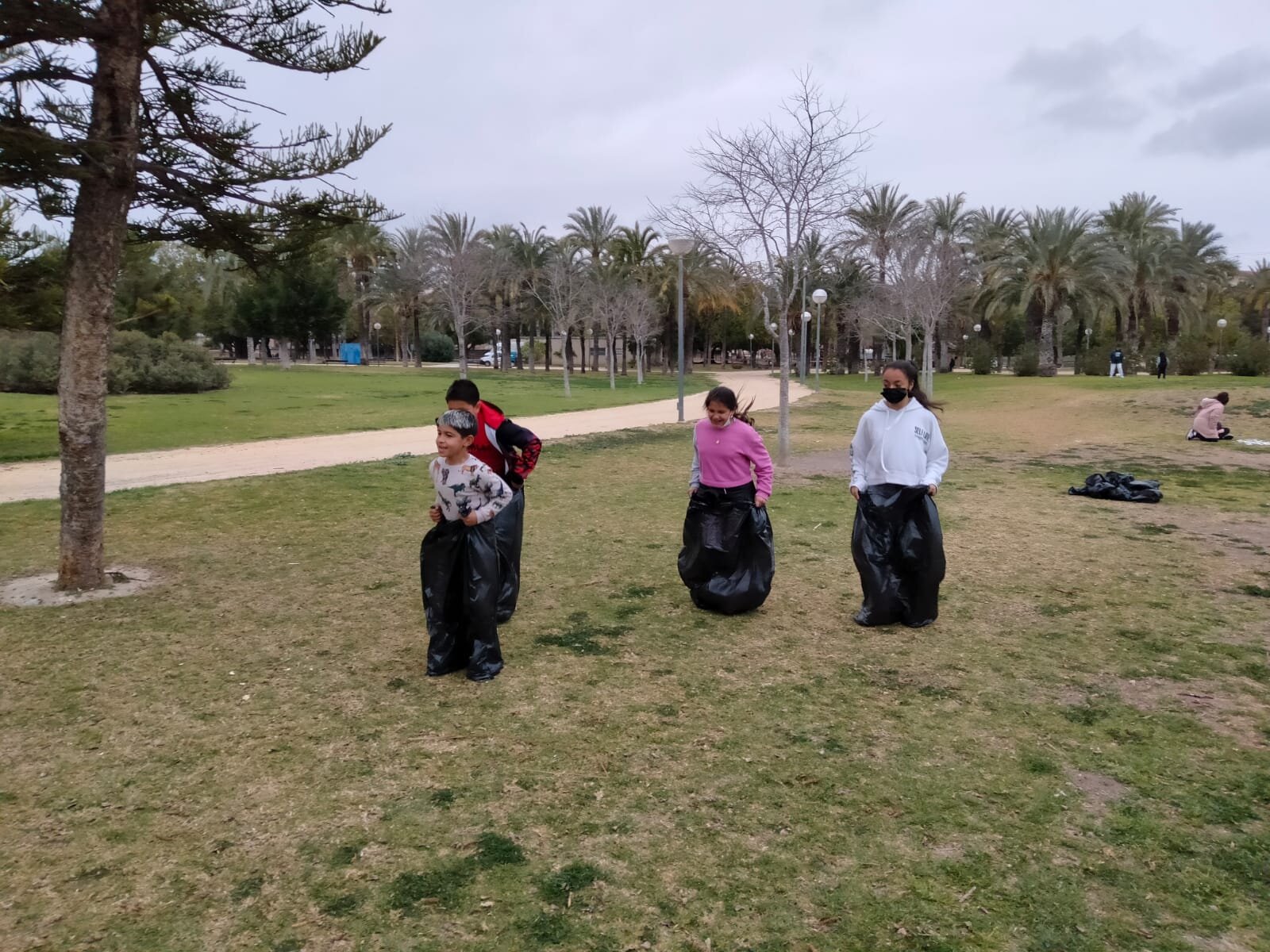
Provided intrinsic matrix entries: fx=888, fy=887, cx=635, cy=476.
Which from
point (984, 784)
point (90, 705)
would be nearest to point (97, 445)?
point (90, 705)

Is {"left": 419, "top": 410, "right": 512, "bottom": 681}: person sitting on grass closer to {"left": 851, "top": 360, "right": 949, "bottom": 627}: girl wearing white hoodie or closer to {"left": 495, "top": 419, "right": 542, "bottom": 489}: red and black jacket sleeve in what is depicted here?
{"left": 495, "top": 419, "right": 542, "bottom": 489}: red and black jacket sleeve

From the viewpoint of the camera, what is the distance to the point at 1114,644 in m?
4.98

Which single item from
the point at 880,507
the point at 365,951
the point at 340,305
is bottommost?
the point at 365,951

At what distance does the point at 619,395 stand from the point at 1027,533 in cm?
2381

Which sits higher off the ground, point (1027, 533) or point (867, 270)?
point (867, 270)

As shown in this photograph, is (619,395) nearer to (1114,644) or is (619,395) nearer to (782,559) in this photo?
(782,559)

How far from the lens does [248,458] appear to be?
13.1 meters

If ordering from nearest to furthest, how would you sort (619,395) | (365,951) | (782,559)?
1. (365,951)
2. (782,559)
3. (619,395)

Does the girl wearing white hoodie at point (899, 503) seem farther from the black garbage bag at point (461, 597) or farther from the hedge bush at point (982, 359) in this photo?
the hedge bush at point (982, 359)

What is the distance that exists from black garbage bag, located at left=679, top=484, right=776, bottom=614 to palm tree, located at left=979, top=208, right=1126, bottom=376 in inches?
1461

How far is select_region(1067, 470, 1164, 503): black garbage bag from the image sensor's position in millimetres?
9930

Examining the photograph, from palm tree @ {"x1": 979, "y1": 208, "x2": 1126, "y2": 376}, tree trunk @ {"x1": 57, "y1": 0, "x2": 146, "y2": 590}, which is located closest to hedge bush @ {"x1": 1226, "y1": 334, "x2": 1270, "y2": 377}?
palm tree @ {"x1": 979, "y1": 208, "x2": 1126, "y2": 376}

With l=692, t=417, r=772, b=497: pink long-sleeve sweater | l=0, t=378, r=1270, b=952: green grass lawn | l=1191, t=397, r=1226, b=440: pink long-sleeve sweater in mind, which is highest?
l=692, t=417, r=772, b=497: pink long-sleeve sweater

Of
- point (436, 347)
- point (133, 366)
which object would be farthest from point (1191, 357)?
point (436, 347)
